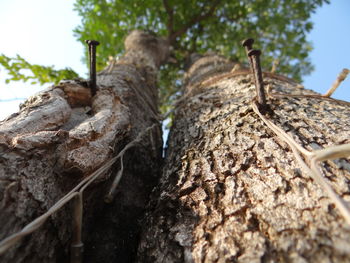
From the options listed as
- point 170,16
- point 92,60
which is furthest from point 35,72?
point 170,16

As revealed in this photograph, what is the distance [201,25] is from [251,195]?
498 cm

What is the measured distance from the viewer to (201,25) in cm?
498

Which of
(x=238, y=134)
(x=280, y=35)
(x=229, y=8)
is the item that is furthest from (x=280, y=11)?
(x=238, y=134)

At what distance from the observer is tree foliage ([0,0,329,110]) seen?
4371 millimetres

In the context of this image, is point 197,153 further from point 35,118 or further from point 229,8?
point 229,8

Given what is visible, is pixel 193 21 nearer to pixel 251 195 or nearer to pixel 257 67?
pixel 257 67

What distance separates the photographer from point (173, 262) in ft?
2.22

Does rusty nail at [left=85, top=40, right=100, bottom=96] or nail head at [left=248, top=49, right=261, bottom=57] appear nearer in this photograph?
nail head at [left=248, top=49, right=261, bottom=57]

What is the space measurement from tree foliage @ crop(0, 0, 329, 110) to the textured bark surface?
3.33 m

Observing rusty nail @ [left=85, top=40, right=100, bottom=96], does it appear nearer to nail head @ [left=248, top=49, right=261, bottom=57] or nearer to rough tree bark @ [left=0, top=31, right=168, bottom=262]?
rough tree bark @ [left=0, top=31, right=168, bottom=262]

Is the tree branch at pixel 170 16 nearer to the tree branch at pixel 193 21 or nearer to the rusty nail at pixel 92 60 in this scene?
the tree branch at pixel 193 21

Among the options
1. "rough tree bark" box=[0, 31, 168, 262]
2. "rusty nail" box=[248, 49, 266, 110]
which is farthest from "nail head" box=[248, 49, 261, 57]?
"rough tree bark" box=[0, 31, 168, 262]

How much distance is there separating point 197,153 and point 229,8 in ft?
15.3

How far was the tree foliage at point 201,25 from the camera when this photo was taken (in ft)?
14.3
